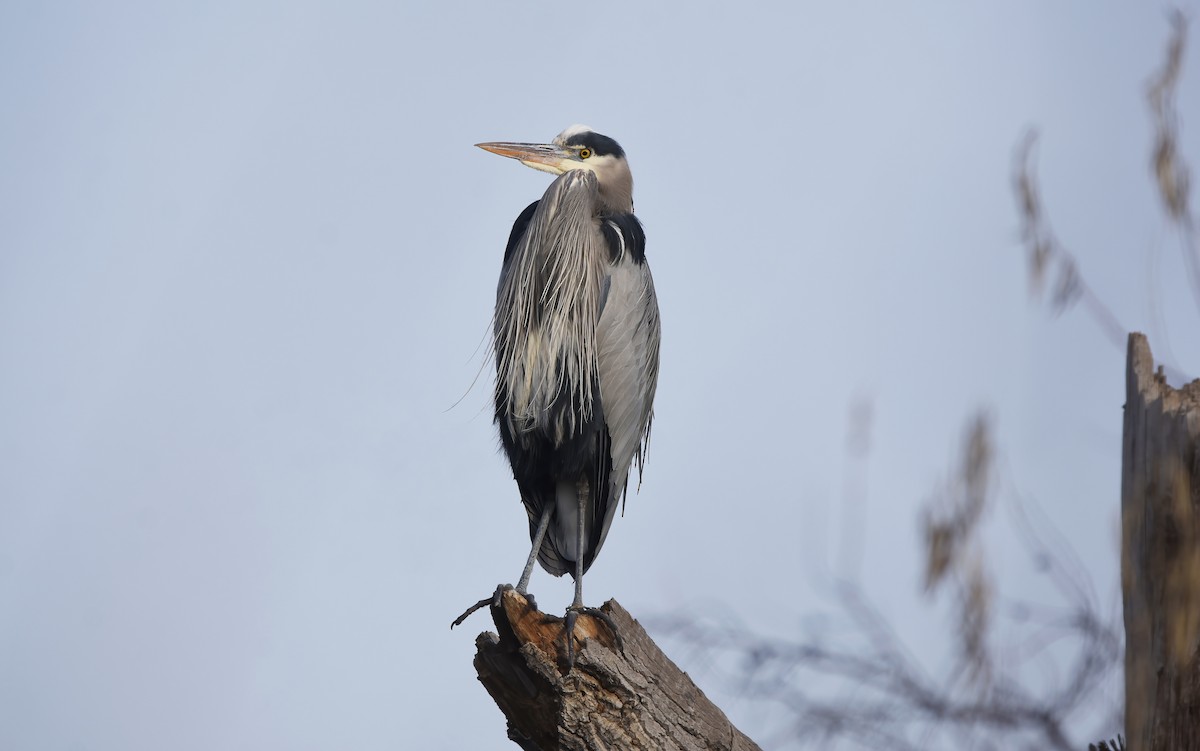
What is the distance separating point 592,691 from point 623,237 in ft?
5.37

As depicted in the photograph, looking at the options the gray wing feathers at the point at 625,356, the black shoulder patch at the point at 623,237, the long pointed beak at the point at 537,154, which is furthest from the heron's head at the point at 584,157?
the gray wing feathers at the point at 625,356

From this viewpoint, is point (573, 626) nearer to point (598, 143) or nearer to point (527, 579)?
point (527, 579)

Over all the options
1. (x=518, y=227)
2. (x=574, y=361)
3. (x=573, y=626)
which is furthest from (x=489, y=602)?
(x=518, y=227)

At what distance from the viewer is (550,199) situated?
390 cm

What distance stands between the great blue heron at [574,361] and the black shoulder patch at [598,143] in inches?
5.4

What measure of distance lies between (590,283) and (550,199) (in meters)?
0.35

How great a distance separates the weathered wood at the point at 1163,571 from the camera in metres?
1.68

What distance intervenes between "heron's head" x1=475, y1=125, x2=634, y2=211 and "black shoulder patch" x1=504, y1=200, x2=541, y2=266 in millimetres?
182

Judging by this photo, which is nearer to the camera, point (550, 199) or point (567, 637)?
point (567, 637)

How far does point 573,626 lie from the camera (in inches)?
112

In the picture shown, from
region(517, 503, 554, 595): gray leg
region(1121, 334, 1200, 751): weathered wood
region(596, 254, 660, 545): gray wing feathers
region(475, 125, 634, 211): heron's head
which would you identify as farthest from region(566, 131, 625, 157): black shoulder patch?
region(1121, 334, 1200, 751): weathered wood

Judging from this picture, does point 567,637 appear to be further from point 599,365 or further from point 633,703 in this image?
point 599,365

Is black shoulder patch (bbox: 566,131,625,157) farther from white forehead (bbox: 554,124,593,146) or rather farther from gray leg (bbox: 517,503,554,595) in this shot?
gray leg (bbox: 517,503,554,595)

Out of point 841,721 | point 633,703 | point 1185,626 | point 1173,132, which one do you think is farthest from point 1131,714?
point 633,703
